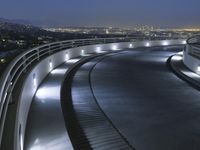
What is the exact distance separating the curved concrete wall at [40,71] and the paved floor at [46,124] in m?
0.21

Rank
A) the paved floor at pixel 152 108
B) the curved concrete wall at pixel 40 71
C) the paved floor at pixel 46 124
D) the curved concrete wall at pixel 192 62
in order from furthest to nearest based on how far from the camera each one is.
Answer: the curved concrete wall at pixel 192 62
the paved floor at pixel 152 108
the paved floor at pixel 46 124
the curved concrete wall at pixel 40 71

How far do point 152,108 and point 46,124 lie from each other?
325 centimetres

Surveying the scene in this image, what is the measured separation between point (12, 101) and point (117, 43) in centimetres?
2926

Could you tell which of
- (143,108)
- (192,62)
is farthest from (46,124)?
(192,62)

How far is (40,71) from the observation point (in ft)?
43.2

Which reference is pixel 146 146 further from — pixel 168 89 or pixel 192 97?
pixel 168 89

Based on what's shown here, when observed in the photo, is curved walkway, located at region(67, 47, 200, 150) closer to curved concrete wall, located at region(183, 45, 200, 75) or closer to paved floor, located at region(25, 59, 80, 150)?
paved floor, located at region(25, 59, 80, 150)

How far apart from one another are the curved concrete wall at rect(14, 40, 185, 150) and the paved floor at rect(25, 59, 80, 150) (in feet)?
0.68

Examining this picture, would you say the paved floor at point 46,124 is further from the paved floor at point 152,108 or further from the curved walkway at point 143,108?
the paved floor at point 152,108

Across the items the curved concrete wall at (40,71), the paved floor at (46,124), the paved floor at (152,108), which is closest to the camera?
the curved concrete wall at (40,71)

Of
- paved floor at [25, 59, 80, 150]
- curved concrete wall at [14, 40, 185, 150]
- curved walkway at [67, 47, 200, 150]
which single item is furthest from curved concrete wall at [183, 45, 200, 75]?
paved floor at [25, 59, 80, 150]

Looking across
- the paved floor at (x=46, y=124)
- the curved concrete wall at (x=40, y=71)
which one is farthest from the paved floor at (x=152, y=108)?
the curved concrete wall at (x=40, y=71)

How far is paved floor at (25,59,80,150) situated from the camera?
666 centimetres

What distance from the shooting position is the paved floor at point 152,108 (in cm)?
702
